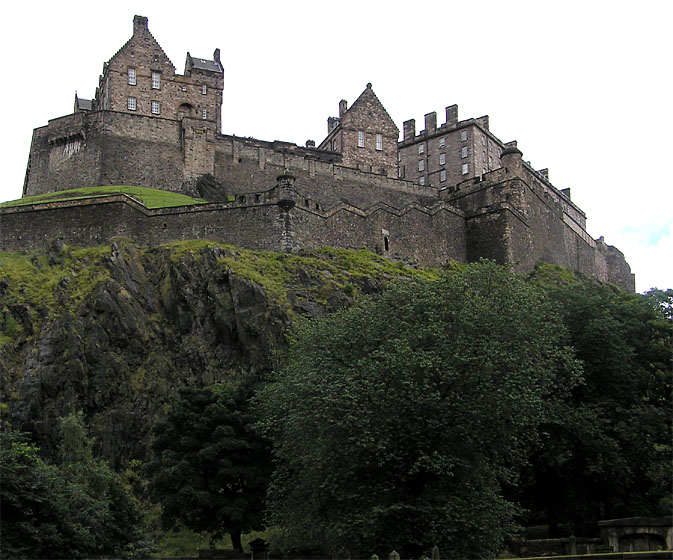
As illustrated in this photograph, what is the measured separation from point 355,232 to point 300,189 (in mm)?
8966

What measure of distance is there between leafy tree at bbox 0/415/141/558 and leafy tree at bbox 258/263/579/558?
5304 millimetres

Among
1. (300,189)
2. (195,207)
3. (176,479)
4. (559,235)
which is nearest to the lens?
(176,479)

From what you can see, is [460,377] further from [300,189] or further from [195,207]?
[300,189]

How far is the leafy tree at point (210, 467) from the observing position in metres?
29.0

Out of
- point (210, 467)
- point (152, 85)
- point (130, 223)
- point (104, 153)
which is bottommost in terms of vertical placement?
point (210, 467)

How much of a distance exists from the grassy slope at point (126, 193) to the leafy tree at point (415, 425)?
20709mm

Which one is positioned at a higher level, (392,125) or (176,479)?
(392,125)

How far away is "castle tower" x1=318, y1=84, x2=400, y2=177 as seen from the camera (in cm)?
6141

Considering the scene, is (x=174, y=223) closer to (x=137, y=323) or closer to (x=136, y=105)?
(x=137, y=323)

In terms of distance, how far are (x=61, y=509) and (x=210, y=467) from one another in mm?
5952

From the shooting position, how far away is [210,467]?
29.7 meters

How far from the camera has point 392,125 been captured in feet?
208

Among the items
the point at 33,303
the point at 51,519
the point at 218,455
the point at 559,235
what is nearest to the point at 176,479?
the point at 218,455

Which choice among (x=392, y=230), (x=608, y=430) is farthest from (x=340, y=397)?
(x=392, y=230)
